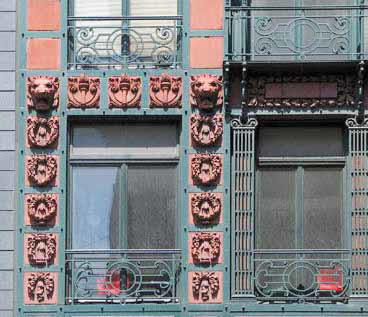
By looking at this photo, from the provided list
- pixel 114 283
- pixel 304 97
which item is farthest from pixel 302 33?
pixel 114 283

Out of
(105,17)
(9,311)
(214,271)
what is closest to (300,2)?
(105,17)

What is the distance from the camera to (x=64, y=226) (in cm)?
2147

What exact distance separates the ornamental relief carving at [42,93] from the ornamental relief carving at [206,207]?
2.78 meters

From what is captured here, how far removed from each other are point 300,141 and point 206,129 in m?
1.59

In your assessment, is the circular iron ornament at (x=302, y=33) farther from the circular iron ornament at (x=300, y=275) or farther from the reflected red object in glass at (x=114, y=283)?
the reflected red object in glass at (x=114, y=283)

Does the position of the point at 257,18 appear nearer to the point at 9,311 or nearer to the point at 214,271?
the point at 214,271

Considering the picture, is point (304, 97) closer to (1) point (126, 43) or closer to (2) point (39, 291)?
(1) point (126, 43)

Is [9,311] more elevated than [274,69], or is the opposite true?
[274,69]

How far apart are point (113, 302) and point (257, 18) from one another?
16.9 feet

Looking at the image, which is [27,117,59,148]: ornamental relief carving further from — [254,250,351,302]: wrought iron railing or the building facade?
[254,250,351,302]: wrought iron railing

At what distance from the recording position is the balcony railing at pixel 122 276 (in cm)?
2136

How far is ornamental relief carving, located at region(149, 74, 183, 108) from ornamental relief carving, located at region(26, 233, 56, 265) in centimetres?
277

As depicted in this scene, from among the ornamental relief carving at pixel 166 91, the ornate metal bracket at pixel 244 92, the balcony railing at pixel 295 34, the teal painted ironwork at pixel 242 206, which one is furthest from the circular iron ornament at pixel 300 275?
the balcony railing at pixel 295 34

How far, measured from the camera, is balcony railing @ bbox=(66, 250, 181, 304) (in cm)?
2136
